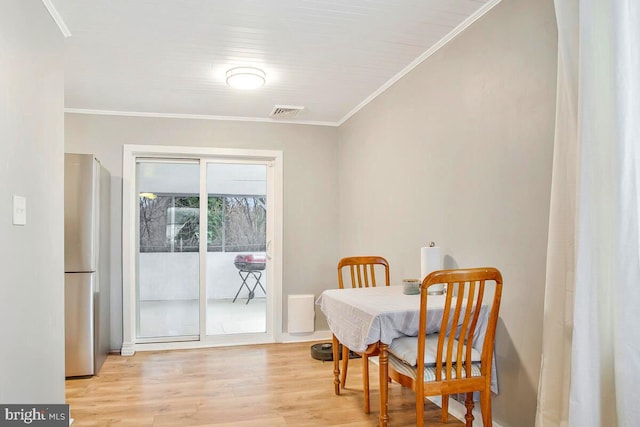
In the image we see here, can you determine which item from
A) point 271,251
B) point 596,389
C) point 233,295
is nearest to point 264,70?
point 271,251

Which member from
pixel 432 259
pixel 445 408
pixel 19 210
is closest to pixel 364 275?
pixel 432 259

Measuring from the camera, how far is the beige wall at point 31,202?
74.2 inches

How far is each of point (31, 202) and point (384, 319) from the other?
1845mm

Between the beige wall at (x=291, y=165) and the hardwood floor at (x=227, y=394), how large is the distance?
0.96 m

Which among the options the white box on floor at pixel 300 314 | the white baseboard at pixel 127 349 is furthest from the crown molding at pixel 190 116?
the white baseboard at pixel 127 349

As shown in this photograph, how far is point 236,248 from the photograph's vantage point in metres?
4.91

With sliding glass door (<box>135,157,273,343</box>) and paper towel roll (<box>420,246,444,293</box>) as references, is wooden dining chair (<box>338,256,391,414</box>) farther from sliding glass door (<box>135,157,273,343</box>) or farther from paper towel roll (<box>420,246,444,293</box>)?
sliding glass door (<box>135,157,273,343</box>)

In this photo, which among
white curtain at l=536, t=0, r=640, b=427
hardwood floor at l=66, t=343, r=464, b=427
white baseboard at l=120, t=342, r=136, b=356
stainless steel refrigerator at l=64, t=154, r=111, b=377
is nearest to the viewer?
white curtain at l=536, t=0, r=640, b=427

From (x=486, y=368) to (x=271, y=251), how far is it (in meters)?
3.00

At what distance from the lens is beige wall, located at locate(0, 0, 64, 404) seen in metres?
1.88

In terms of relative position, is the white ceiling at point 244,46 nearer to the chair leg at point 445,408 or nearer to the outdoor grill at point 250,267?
the outdoor grill at point 250,267

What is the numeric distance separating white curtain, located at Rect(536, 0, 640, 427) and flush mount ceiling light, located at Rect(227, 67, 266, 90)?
7.30ft

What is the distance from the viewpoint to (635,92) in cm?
149

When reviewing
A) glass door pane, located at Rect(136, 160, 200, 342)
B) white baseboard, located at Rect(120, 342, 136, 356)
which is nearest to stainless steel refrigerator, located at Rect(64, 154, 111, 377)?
white baseboard, located at Rect(120, 342, 136, 356)
